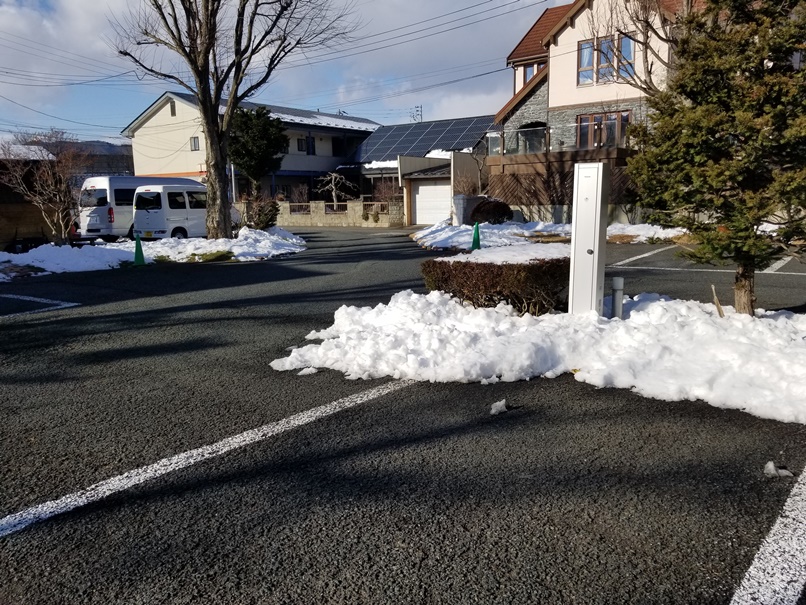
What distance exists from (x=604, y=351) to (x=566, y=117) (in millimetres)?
23097

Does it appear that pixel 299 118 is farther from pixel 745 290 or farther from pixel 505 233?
pixel 745 290

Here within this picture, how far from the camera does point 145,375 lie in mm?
5680

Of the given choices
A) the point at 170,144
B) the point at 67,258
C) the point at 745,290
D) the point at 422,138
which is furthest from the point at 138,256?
the point at 422,138

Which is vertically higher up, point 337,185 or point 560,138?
point 560,138

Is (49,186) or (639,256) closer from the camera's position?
(639,256)

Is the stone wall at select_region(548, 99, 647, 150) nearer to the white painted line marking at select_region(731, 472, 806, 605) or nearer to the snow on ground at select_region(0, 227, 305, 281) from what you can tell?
the snow on ground at select_region(0, 227, 305, 281)

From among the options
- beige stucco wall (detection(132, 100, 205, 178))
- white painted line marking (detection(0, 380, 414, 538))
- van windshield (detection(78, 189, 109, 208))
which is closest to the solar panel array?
beige stucco wall (detection(132, 100, 205, 178))

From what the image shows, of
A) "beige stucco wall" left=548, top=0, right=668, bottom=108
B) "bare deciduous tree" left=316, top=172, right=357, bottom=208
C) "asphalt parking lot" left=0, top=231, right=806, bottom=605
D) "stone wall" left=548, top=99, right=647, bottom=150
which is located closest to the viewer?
"asphalt parking lot" left=0, top=231, right=806, bottom=605

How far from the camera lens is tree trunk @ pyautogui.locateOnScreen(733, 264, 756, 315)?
6.26m

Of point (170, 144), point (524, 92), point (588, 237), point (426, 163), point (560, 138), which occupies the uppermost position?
point (524, 92)

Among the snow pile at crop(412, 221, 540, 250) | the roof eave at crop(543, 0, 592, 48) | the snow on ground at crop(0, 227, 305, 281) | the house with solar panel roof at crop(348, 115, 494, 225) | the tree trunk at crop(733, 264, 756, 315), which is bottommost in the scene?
the snow pile at crop(412, 221, 540, 250)

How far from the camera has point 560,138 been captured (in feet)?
82.1

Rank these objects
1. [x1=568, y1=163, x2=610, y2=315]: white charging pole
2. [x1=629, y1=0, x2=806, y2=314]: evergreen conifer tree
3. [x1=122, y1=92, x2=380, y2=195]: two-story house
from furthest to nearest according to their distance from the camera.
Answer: [x1=122, y1=92, x2=380, y2=195]: two-story house → [x1=568, y1=163, x2=610, y2=315]: white charging pole → [x1=629, y1=0, x2=806, y2=314]: evergreen conifer tree

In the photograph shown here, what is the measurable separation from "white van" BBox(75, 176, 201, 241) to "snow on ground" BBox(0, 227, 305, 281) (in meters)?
3.58
